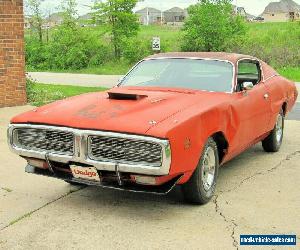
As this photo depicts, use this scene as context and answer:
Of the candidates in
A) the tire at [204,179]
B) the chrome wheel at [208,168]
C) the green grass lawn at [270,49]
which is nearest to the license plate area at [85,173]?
the tire at [204,179]

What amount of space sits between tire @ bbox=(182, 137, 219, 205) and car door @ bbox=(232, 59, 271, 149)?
0.56 m

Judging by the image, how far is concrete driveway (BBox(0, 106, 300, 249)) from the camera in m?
4.51

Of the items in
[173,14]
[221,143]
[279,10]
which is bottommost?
[221,143]

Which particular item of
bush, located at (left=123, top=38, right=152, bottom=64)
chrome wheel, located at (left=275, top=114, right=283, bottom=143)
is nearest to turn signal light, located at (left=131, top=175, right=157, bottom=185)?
chrome wheel, located at (left=275, top=114, right=283, bottom=143)

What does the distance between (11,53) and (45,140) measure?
656 cm

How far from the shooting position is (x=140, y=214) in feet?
16.9

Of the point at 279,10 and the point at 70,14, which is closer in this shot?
the point at 70,14

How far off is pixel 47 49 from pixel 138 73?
88.2ft

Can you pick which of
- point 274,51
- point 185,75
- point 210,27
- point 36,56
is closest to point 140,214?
point 185,75

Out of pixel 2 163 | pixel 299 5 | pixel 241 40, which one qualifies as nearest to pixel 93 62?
pixel 241 40

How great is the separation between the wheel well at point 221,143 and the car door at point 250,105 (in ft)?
0.79

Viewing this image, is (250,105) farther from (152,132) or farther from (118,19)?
(118,19)

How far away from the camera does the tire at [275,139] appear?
7.72m

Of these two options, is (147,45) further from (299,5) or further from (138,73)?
(299,5)
